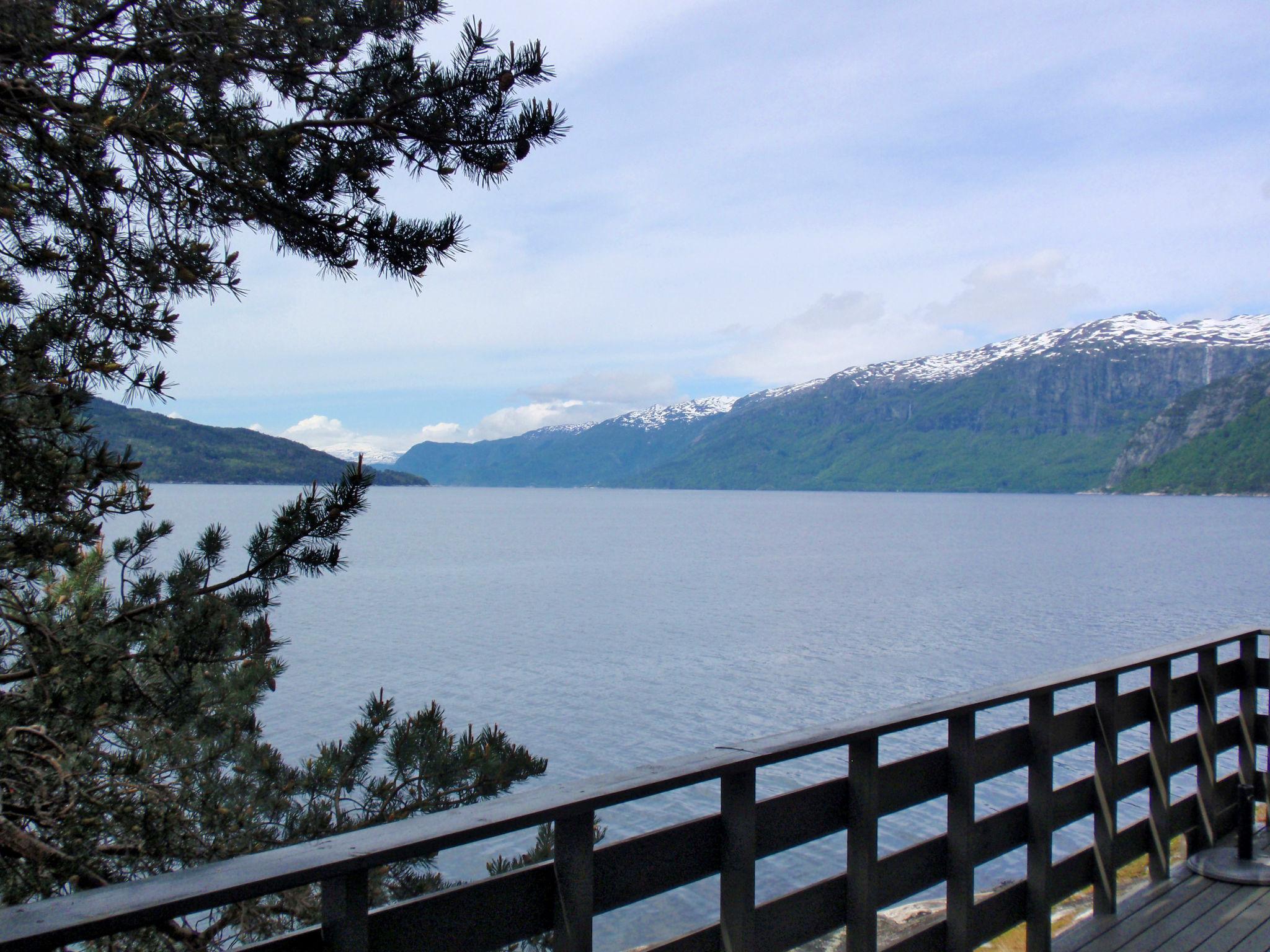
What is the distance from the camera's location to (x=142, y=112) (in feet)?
10.6

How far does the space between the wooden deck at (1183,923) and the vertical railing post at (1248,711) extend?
2.50ft

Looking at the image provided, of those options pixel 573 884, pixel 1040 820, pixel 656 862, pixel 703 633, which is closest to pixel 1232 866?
pixel 1040 820

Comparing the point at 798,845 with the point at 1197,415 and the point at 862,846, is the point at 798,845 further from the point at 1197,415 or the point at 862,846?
the point at 1197,415

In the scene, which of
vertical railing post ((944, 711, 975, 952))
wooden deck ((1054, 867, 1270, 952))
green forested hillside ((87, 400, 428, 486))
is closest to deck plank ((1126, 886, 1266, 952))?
wooden deck ((1054, 867, 1270, 952))

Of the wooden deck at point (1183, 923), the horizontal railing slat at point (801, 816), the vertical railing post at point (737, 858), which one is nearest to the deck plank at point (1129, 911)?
the wooden deck at point (1183, 923)

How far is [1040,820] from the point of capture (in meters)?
3.16

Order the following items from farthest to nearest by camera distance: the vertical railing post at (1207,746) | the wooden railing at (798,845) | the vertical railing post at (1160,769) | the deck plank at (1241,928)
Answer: the vertical railing post at (1207,746)
the vertical railing post at (1160,769)
the deck plank at (1241,928)
the wooden railing at (798,845)

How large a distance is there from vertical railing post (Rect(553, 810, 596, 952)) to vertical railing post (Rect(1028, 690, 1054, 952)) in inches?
75.6

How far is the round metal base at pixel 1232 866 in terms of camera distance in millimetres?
3922

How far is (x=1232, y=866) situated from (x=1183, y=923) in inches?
27.6

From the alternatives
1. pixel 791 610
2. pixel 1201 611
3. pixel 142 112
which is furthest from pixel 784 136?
pixel 1201 611

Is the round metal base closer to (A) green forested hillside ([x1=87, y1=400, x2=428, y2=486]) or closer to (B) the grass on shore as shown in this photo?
(B) the grass on shore

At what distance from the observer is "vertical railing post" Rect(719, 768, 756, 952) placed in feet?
6.81

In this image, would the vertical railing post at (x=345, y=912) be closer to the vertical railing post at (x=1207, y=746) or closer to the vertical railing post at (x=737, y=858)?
the vertical railing post at (x=737, y=858)
